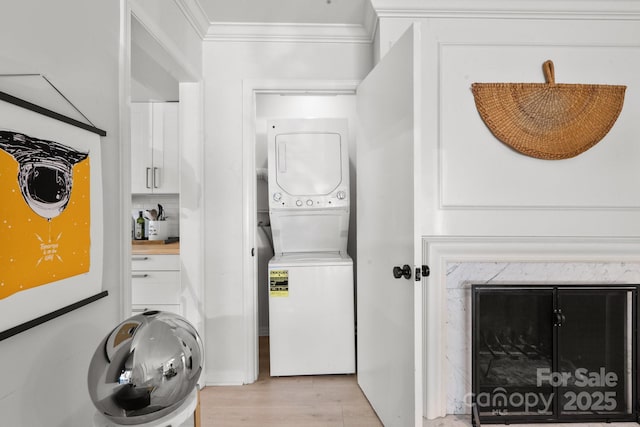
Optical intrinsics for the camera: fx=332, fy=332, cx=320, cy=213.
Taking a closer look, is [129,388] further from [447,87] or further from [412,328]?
[447,87]

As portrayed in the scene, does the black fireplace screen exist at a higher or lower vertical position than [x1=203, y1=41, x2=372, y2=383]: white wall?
lower

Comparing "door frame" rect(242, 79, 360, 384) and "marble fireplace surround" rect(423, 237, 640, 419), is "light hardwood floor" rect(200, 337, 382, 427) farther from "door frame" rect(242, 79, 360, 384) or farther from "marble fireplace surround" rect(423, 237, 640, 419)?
"marble fireplace surround" rect(423, 237, 640, 419)

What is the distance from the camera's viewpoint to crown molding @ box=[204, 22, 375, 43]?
7.23 feet

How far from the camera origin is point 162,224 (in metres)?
2.84

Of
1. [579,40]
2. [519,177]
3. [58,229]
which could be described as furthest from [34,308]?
[579,40]

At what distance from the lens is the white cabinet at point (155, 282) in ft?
7.92

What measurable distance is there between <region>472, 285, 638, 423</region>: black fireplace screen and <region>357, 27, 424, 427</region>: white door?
55 cm

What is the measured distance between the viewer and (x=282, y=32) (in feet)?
7.26

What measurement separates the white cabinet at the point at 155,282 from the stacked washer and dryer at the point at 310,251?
0.74 m

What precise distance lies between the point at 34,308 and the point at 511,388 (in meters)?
2.23

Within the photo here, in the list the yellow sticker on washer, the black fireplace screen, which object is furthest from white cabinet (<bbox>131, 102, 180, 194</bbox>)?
the black fireplace screen

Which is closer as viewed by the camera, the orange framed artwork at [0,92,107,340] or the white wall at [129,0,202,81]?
the orange framed artwork at [0,92,107,340]

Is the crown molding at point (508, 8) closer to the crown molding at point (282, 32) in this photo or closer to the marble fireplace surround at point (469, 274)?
the crown molding at point (282, 32)

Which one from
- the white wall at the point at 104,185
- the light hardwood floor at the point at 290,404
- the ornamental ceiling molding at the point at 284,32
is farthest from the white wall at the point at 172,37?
the light hardwood floor at the point at 290,404
